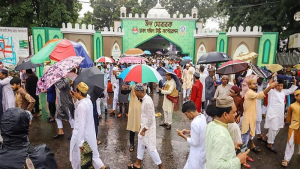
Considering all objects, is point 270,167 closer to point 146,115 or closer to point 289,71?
point 146,115

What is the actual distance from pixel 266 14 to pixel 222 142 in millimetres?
13904

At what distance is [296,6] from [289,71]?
20.3 feet

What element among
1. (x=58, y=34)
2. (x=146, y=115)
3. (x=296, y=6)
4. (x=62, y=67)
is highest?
(x=296, y=6)

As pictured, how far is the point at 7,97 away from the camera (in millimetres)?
4680

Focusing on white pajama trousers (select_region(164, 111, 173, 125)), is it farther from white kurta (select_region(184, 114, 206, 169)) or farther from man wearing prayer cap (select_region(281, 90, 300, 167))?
white kurta (select_region(184, 114, 206, 169))

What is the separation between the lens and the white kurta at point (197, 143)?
246 cm

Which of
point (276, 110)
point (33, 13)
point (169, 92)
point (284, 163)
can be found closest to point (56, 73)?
point (169, 92)

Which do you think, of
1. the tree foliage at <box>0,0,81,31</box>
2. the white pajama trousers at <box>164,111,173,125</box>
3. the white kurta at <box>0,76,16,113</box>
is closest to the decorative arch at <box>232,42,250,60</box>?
the white pajama trousers at <box>164,111,173,125</box>

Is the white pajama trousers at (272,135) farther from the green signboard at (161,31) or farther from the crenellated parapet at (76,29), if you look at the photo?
the green signboard at (161,31)

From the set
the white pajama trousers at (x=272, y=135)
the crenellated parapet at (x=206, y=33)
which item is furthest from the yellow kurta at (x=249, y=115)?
the crenellated parapet at (x=206, y=33)

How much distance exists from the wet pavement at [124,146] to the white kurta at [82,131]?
2.47 feet

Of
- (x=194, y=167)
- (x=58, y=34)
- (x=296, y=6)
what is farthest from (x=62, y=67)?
(x=296, y=6)

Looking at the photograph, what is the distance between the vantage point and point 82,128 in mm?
A: 2996

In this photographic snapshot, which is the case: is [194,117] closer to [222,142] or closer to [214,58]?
[222,142]
